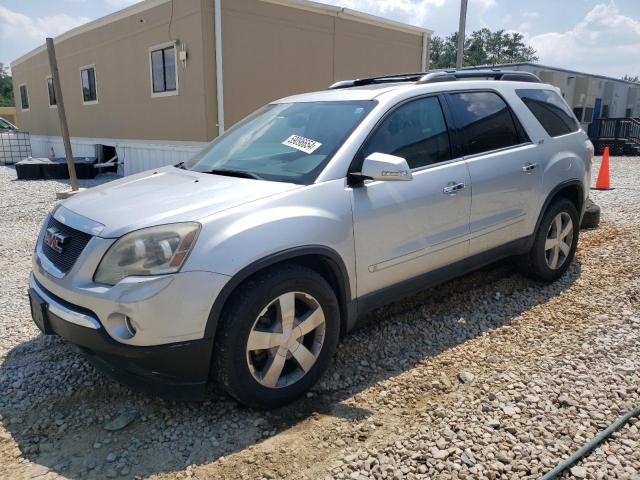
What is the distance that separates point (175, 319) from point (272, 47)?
10533 mm

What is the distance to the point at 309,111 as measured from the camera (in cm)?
365

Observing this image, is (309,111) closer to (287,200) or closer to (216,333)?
(287,200)

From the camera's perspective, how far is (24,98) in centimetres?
2283

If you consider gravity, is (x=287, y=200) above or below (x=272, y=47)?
below

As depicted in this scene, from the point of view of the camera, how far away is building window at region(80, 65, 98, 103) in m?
15.5

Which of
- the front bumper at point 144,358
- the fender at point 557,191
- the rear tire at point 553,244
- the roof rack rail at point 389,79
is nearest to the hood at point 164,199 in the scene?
the front bumper at point 144,358

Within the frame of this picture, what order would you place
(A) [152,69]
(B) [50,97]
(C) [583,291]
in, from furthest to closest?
1. (B) [50,97]
2. (A) [152,69]
3. (C) [583,291]

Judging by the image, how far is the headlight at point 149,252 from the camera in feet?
8.00

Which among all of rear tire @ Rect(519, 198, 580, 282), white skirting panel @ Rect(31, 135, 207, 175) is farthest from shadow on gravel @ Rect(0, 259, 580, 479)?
white skirting panel @ Rect(31, 135, 207, 175)

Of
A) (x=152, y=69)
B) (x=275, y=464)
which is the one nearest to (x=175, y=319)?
(x=275, y=464)

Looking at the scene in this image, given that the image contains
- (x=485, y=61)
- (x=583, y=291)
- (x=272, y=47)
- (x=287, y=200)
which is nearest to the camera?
(x=287, y=200)

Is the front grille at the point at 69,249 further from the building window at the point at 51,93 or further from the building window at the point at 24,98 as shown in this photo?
the building window at the point at 24,98

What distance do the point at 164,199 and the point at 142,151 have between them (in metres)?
11.7

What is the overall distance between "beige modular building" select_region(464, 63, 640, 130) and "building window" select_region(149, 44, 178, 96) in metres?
14.2
